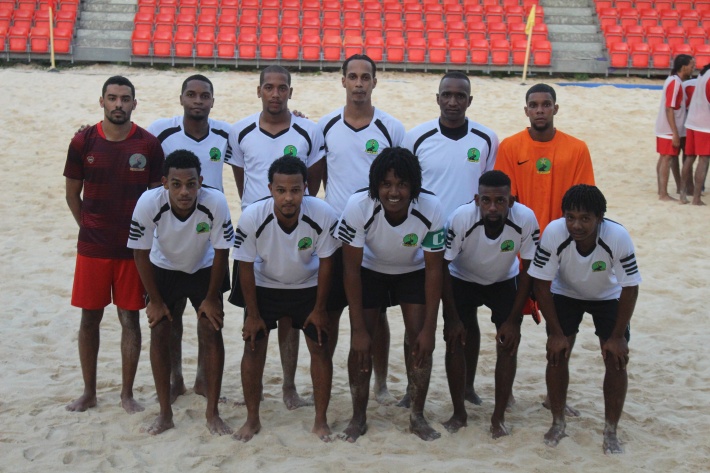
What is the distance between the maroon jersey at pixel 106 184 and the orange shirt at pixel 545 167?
236cm

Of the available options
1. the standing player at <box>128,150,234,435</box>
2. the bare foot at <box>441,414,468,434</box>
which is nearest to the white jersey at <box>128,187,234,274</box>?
the standing player at <box>128,150,234,435</box>

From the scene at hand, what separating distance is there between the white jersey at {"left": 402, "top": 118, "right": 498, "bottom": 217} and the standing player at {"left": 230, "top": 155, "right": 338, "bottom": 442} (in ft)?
2.71

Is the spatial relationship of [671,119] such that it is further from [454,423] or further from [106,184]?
[106,184]

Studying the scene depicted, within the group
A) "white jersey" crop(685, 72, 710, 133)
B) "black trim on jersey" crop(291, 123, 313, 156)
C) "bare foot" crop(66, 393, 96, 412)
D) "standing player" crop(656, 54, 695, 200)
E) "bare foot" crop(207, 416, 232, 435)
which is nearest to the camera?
"bare foot" crop(207, 416, 232, 435)

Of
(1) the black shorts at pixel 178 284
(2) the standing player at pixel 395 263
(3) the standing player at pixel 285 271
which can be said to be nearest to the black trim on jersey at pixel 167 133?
(1) the black shorts at pixel 178 284

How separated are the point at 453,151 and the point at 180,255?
186cm

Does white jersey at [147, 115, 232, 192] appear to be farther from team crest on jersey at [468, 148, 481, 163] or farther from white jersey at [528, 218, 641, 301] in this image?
white jersey at [528, 218, 641, 301]

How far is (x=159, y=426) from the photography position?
5.14 meters

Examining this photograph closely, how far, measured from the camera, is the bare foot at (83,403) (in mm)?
5387

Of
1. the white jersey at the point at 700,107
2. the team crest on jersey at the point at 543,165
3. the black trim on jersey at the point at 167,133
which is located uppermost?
the white jersey at the point at 700,107

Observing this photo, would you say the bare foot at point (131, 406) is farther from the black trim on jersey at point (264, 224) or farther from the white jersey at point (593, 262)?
the white jersey at point (593, 262)

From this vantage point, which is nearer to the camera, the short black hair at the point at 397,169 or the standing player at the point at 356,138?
the short black hair at the point at 397,169

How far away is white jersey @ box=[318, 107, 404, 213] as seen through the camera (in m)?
5.62

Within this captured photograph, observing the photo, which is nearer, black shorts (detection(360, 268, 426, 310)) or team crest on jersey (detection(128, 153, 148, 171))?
black shorts (detection(360, 268, 426, 310))
